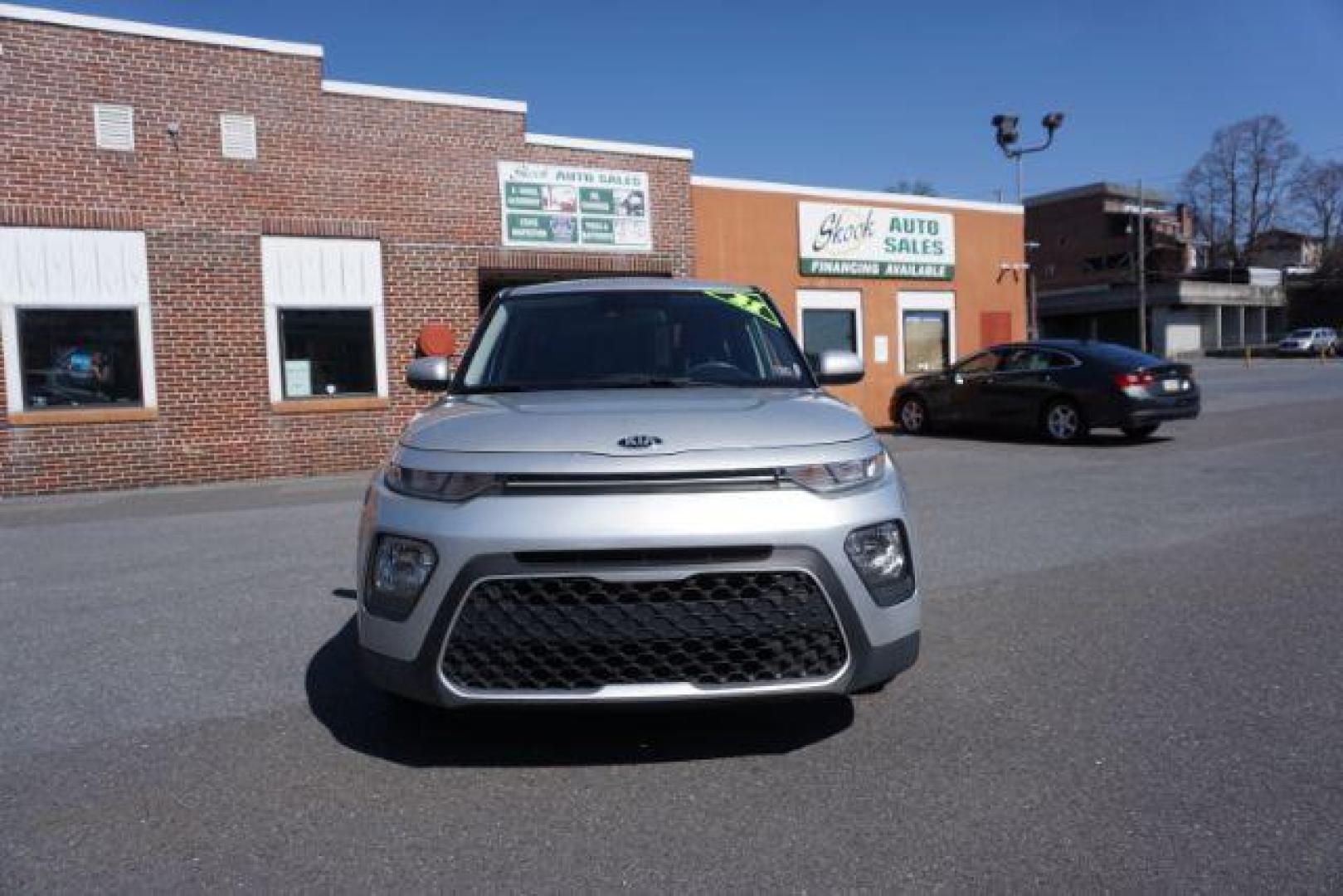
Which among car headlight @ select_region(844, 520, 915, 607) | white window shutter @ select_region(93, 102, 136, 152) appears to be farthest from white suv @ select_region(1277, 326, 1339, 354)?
car headlight @ select_region(844, 520, 915, 607)

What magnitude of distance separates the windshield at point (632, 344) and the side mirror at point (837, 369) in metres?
0.20

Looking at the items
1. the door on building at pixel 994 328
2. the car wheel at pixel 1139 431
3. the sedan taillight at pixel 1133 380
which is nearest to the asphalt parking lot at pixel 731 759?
the sedan taillight at pixel 1133 380

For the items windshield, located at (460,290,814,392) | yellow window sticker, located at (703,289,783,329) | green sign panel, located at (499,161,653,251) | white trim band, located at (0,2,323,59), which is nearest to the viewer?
windshield, located at (460,290,814,392)

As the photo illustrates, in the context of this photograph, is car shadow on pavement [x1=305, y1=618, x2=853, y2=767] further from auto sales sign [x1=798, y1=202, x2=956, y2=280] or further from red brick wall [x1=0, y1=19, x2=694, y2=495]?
auto sales sign [x1=798, y1=202, x2=956, y2=280]

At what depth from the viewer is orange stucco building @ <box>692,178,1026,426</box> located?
52.4 feet

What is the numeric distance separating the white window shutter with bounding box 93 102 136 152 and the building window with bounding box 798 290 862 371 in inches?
391

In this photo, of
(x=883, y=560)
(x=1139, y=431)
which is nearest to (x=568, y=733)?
(x=883, y=560)

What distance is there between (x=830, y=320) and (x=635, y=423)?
14.5 m

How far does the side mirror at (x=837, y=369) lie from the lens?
460cm

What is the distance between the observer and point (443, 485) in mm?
3035

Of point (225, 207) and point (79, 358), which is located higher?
point (225, 207)

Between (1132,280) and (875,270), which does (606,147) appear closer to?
(875,270)

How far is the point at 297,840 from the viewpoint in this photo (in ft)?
9.14

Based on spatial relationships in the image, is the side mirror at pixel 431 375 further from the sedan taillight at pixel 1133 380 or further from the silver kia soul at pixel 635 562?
the sedan taillight at pixel 1133 380
